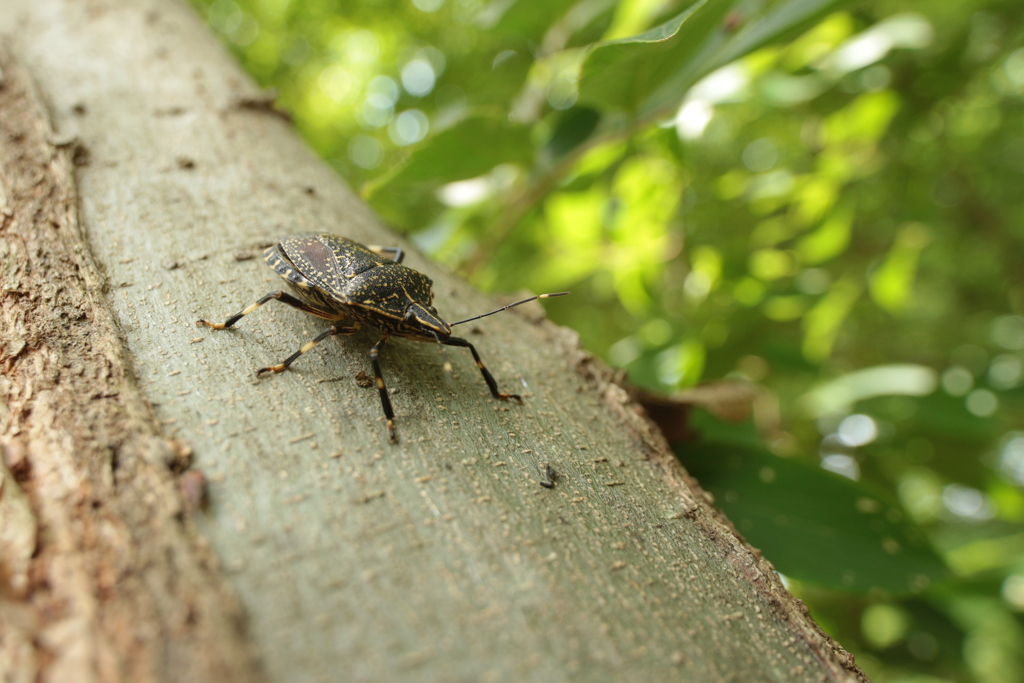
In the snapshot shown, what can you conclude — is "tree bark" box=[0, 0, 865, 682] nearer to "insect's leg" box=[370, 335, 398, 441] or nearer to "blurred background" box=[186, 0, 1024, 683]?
"insect's leg" box=[370, 335, 398, 441]

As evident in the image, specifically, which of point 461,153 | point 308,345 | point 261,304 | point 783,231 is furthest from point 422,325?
point 783,231

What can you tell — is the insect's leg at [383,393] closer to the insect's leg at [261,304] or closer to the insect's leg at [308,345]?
the insect's leg at [308,345]

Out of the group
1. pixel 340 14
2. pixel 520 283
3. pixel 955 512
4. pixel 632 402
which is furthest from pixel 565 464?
pixel 340 14

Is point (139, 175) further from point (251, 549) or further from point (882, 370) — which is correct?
point (882, 370)

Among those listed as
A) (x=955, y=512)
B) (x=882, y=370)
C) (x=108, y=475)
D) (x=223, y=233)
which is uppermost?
(x=223, y=233)

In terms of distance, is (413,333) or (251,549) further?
(413,333)

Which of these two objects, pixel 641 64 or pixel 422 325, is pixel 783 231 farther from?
pixel 422 325

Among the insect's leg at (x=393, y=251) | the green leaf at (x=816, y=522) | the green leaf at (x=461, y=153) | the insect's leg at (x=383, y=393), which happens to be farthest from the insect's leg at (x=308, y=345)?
the green leaf at (x=816, y=522)
